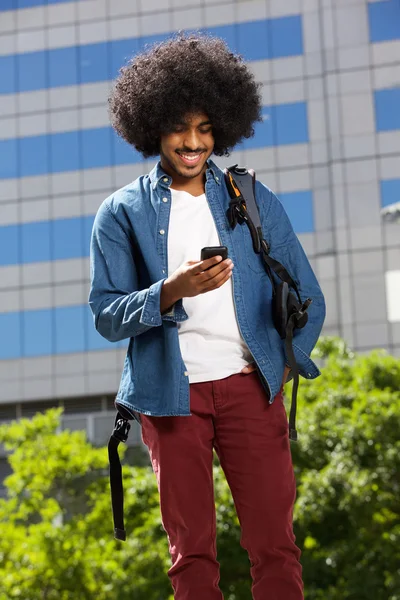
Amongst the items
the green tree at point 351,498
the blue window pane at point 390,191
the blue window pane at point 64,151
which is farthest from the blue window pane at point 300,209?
the green tree at point 351,498

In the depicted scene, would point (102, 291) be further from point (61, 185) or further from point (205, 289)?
point (61, 185)

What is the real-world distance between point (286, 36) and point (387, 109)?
4785 mm

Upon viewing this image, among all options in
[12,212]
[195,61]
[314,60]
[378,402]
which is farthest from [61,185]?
[195,61]

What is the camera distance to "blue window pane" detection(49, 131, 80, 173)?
4256 centimetres

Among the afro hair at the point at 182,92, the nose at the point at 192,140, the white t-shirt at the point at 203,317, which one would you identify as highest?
the afro hair at the point at 182,92

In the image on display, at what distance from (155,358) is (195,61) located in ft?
3.58

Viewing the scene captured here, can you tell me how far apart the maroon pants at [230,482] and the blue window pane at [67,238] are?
37.7 m

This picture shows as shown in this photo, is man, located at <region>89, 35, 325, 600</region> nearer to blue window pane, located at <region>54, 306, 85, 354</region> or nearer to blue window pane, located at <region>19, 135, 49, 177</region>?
blue window pane, located at <region>54, 306, 85, 354</region>

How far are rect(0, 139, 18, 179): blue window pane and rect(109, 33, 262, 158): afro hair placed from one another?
3941cm

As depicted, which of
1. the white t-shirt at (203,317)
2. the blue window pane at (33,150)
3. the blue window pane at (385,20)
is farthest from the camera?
the blue window pane at (33,150)

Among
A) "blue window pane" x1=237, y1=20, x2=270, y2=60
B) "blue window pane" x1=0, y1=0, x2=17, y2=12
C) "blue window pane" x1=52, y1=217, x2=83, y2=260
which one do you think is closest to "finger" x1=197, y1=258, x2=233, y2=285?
"blue window pane" x1=52, y1=217, x2=83, y2=260

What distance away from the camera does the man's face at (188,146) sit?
414 cm

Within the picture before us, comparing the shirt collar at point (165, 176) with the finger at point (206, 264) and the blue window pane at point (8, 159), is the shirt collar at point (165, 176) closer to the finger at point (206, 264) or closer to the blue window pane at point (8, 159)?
the finger at point (206, 264)

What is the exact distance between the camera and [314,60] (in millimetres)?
41438
